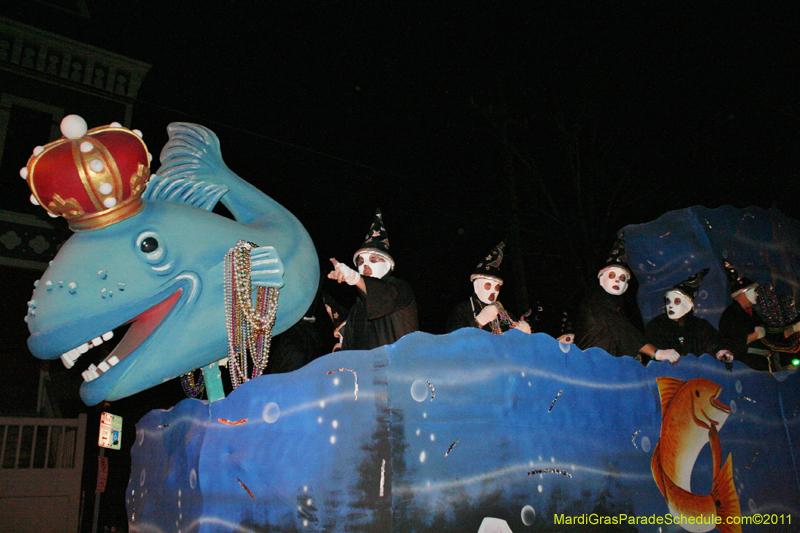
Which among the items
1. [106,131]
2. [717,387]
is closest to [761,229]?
[717,387]

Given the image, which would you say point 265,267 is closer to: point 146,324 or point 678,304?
point 146,324

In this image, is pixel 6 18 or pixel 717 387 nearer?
pixel 717 387

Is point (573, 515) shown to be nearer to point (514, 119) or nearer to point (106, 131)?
point (106, 131)

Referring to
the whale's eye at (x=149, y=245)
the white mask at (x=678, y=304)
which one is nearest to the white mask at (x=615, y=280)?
the white mask at (x=678, y=304)

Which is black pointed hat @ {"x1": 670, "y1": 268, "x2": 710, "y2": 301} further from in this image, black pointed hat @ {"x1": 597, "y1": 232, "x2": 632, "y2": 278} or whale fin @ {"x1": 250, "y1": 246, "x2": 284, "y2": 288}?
whale fin @ {"x1": 250, "y1": 246, "x2": 284, "y2": 288}

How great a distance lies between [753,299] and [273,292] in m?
4.74

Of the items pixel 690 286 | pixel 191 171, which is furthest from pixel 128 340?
pixel 690 286

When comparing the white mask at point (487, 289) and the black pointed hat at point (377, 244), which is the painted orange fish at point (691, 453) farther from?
the black pointed hat at point (377, 244)

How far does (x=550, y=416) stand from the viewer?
3107mm

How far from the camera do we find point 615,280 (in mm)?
4938

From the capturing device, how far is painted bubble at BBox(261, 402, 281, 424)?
2.67 meters

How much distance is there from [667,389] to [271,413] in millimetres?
2626

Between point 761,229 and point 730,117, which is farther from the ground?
point 730,117

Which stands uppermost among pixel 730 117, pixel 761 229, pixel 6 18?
pixel 6 18
